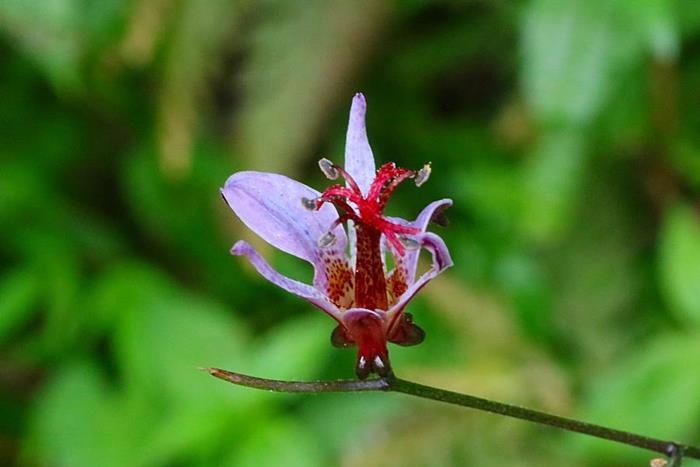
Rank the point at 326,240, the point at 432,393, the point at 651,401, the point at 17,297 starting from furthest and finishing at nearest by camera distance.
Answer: the point at 17,297 → the point at 651,401 → the point at 326,240 → the point at 432,393

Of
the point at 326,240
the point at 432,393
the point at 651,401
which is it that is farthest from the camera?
the point at 651,401

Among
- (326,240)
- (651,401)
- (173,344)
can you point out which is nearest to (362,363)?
(326,240)

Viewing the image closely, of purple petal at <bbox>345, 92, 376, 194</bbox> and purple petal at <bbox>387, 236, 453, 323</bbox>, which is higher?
purple petal at <bbox>345, 92, 376, 194</bbox>

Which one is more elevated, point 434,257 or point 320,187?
point 320,187

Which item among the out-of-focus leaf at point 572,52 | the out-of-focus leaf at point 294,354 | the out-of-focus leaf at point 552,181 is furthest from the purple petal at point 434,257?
the out-of-focus leaf at point 552,181

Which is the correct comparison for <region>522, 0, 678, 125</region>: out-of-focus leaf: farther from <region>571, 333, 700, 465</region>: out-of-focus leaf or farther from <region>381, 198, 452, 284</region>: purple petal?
<region>381, 198, 452, 284</region>: purple petal

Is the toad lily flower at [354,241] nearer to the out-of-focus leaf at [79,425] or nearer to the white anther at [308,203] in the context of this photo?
the white anther at [308,203]

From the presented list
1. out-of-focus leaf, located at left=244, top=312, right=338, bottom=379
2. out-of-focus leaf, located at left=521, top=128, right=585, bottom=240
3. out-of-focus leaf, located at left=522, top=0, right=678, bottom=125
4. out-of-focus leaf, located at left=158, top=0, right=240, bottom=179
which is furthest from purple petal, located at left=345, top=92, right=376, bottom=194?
out-of-focus leaf, located at left=158, top=0, right=240, bottom=179

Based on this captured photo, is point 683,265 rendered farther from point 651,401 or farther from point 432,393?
point 432,393
